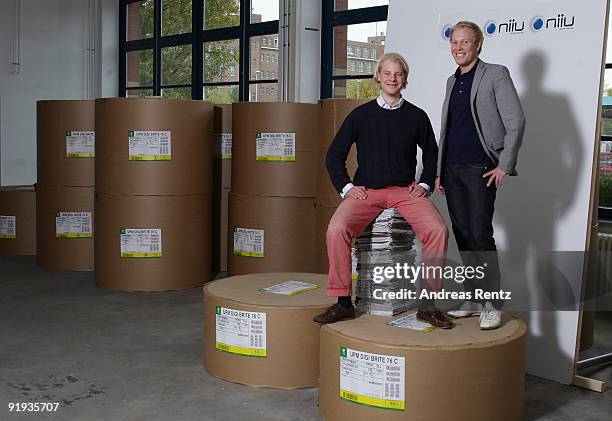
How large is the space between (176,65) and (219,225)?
362 centimetres

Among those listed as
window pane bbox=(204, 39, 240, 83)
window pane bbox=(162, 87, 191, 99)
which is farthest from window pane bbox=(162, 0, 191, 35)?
window pane bbox=(162, 87, 191, 99)

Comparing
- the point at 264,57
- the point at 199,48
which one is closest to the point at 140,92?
the point at 199,48

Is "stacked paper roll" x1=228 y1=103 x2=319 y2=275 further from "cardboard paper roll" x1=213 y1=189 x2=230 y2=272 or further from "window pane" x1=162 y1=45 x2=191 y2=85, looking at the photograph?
"window pane" x1=162 y1=45 x2=191 y2=85

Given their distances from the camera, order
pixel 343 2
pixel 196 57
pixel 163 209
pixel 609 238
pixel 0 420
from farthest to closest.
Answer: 1. pixel 196 57
2. pixel 343 2
3. pixel 163 209
4. pixel 609 238
5. pixel 0 420

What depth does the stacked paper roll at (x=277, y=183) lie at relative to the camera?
418 centimetres

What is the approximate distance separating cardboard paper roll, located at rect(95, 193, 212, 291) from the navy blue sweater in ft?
5.82

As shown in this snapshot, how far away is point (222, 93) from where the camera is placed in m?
7.36

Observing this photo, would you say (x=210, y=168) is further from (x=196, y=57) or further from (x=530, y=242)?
(x=196, y=57)

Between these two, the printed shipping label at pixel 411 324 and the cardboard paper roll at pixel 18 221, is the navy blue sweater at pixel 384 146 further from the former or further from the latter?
the cardboard paper roll at pixel 18 221

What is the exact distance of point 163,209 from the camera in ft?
13.7

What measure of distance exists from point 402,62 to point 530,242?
3.01ft

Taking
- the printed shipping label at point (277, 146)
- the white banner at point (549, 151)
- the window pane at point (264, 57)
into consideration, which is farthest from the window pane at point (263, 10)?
the white banner at point (549, 151)

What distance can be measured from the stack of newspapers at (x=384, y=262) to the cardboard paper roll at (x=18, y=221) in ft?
11.4

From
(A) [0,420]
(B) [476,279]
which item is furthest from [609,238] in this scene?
(A) [0,420]
